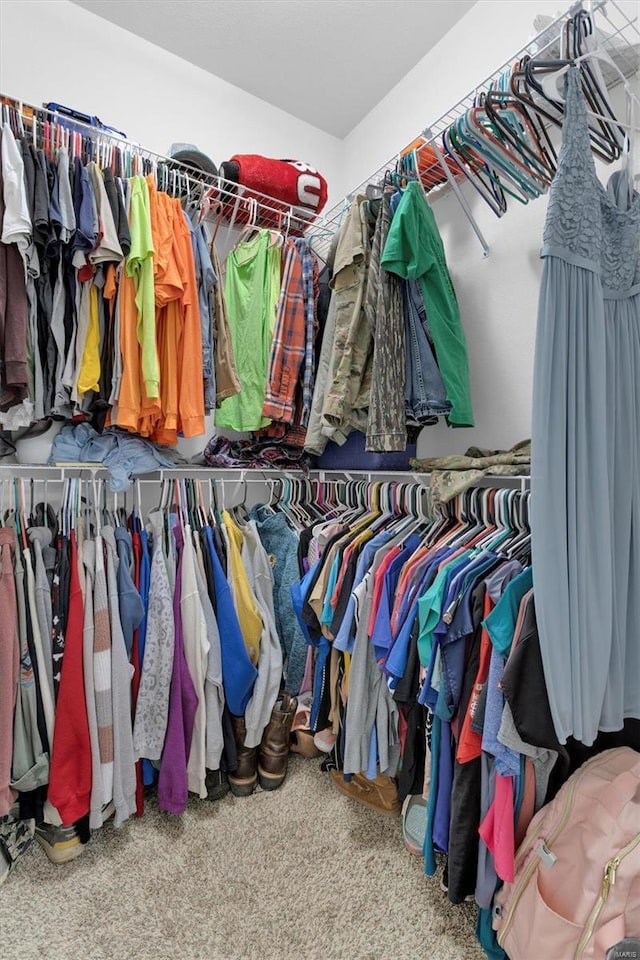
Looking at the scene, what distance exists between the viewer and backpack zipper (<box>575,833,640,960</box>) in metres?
0.96

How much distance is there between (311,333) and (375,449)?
646 mm

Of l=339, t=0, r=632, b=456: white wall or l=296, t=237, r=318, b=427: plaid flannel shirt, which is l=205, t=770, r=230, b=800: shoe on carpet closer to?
l=296, t=237, r=318, b=427: plaid flannel shirt

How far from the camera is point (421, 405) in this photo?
1.66 meters

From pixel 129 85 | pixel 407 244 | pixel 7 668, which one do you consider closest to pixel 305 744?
pixel 7 668

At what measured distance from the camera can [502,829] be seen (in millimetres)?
→ 1100

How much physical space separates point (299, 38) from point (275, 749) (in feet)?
9.69

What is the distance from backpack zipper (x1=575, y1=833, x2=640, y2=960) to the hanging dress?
0.78 ft

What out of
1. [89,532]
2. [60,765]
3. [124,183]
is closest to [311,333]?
[124,183]

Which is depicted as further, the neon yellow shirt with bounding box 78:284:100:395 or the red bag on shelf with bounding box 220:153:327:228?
the red bag on shelf with bounding box 220:153:327:228

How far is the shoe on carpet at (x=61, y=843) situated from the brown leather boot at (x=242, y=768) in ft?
1.66

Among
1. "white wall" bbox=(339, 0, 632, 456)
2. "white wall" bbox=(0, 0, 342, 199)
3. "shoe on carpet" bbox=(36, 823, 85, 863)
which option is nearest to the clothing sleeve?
"white wall" bbox=(339, 0, 632, 456)

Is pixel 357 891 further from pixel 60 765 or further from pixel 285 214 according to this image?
pixel 285 214

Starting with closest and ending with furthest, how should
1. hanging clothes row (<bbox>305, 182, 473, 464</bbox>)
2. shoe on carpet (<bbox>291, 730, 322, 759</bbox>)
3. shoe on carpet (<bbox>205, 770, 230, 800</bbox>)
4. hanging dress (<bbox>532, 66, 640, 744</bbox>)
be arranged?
1. hanging dress (<bbox>532, 66, 640, 744</bbox>)
2. hanging clothes row (<bbox>305, 182, 473, 464</bbox>)
3. shoe on carpet (<bbox>205, 770, 230, 800</bbox>)
4. shoe on carpet (<bbox>291, 730, 322, 759</bbox>)

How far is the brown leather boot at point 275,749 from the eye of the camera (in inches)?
71.8
